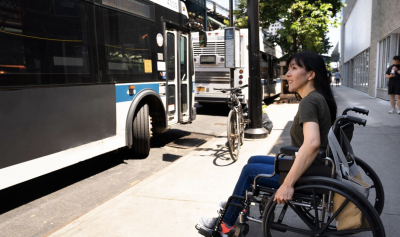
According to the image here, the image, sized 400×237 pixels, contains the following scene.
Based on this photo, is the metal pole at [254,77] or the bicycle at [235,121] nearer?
the bicycle at [235,121]

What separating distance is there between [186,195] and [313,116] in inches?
88.9

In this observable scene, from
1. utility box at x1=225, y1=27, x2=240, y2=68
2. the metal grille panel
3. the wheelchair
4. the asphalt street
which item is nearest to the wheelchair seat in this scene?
the wheelchair

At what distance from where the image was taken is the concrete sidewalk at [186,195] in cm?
330

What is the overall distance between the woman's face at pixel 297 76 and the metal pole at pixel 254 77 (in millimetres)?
4956

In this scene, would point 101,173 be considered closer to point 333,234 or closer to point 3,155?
point 3,155

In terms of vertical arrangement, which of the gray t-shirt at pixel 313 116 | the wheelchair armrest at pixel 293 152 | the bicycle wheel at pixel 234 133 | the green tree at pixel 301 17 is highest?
the green tree at pixel 301 17

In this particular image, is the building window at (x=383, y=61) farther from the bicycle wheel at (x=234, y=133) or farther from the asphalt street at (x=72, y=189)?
the bicycle wheel at (x=234, y=133)

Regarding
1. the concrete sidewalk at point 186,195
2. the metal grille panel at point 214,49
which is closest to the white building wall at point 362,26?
the metal grille panel at point 214,49

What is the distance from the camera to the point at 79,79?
4.61m

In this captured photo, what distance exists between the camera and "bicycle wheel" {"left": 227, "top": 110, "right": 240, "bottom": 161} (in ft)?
18.7

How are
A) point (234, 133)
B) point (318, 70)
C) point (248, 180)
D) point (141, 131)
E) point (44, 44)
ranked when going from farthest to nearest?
point (234, 133), point (141, 131), point (44, 44), point (248, 180), point (318, 70)

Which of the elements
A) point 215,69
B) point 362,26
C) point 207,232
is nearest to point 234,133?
point 207,232

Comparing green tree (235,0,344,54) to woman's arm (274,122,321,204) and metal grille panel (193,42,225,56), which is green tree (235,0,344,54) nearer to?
metal grille panel (193,42,225,56)

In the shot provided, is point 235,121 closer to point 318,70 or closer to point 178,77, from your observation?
point 178,77
